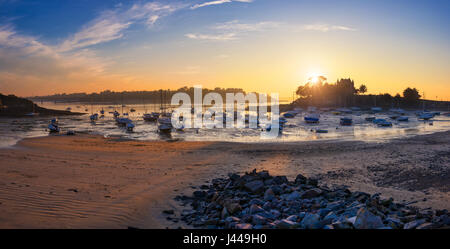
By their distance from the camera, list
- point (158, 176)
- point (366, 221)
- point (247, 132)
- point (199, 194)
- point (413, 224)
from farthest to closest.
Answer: point (247, 132) < point (158, 176) < point (199, 194) < point (413, 224) < point (366, 221)

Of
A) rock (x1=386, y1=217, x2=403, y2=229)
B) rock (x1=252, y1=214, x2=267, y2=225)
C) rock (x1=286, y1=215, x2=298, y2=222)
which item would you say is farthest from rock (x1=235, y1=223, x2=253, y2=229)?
rock (x1=386, y1=217, x2=403, y2=229)

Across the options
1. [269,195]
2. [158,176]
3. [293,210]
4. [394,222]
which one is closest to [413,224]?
[394,222]

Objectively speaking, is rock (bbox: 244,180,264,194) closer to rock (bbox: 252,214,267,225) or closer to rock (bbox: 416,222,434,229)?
rock (bbox: 252,214,267,225)

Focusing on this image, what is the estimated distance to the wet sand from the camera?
8828 millimetres

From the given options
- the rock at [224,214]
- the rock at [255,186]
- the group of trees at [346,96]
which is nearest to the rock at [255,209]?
the rock at [224,214]

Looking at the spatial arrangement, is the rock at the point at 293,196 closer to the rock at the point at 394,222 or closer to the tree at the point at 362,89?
the rock at the point at 394,222

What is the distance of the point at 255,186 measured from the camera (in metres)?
10.5

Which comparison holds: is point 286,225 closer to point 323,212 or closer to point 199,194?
point 323,212

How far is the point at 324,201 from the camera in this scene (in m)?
9.24

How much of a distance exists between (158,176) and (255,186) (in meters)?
6.21
